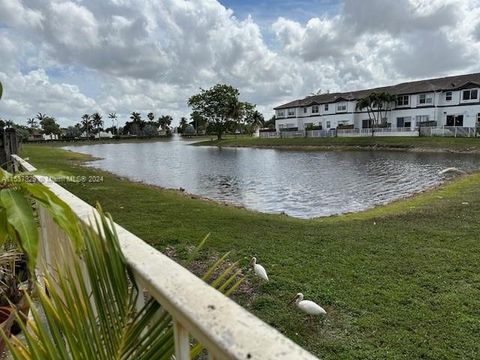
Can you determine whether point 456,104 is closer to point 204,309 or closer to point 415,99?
point 415,99

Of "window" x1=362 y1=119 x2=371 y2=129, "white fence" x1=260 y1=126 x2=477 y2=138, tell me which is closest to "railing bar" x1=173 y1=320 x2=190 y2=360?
"white fence" x1=260 y1=126 x2=477 y2=138

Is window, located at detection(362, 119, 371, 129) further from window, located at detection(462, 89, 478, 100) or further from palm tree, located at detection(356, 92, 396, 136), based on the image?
window, located at detection(462, 89, 478, 100)

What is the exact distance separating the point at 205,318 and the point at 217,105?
236 feet

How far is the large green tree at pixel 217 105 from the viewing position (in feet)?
234

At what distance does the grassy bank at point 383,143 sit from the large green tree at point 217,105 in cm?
1747

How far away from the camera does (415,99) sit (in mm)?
47844

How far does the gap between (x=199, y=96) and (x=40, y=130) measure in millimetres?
59070

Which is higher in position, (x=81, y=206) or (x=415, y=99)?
(x=415, y=99)

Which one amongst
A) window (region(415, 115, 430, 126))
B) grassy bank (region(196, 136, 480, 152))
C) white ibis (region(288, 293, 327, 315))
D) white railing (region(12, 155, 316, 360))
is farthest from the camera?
window (region(415, 115, 430, 126))

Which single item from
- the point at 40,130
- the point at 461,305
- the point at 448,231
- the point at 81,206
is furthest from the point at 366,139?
the point at 40,130

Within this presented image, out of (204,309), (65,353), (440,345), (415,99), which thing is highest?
(415,99)

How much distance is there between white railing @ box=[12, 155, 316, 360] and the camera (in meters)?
0.82

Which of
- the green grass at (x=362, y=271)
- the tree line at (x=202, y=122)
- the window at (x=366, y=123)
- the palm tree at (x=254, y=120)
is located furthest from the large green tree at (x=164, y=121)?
the green grass at (x=362, y=271)

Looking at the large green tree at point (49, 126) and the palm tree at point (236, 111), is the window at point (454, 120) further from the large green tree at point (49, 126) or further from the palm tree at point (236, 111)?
the large green tree at point (49, 126)
